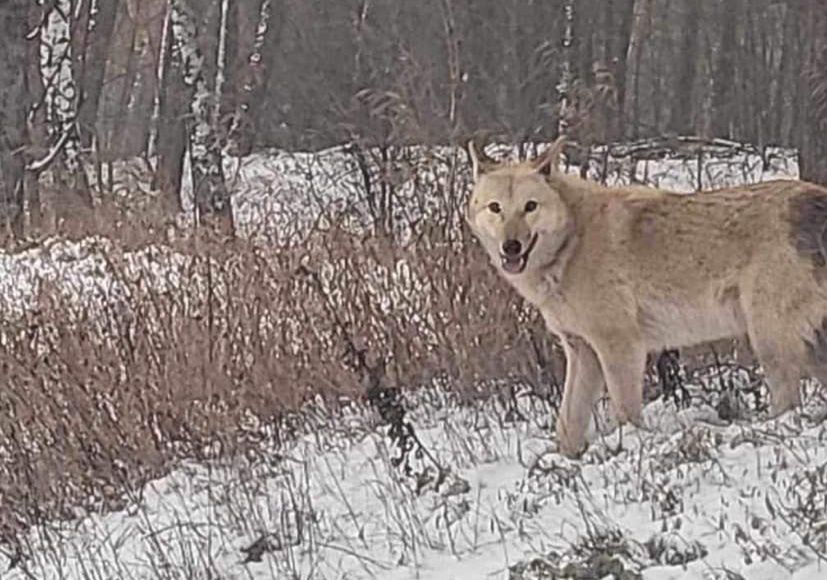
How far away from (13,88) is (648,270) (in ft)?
43.7

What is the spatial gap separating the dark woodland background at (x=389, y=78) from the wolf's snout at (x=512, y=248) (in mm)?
2077

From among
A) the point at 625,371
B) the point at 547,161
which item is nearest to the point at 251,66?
the point at 547,161

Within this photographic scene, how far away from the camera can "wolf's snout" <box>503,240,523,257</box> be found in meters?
6.75

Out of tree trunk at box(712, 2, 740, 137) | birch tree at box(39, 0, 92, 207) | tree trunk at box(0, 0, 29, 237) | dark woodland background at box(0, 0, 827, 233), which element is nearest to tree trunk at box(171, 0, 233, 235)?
dark woodland background at box(0, 0, 827, 233)

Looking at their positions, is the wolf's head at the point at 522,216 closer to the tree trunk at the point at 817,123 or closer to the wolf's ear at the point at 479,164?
the wolf's ear at the point at 479,164

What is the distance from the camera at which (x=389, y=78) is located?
62.3 feet

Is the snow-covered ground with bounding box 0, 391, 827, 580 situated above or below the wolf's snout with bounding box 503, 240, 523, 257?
below

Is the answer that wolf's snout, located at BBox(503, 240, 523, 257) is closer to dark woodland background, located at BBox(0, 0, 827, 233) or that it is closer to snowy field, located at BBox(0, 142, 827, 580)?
snowy field, located at BBox(0, 142, 827, 580)

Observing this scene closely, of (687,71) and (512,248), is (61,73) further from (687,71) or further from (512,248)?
(512,248)

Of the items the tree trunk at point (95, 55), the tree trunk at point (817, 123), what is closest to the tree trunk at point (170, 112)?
the tree trunk at point (95, 55)

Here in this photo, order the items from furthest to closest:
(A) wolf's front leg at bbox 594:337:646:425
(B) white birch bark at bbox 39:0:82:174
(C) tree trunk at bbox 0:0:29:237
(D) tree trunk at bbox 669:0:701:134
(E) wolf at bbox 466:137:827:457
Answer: (D) tree trunk at bbox 669:0:701:134
(B) white birch bark at bbox 39:0:82:174
(C) tree trunk at bbox 0:0:29:237
(A) wolf's front leg at bbox 594:337:646:425
(E) wolf at bbox 466:137:827:457

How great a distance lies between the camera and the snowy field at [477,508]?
5.04 metres

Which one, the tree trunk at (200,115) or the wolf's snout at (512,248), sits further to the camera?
the tree trunk at (200,115)

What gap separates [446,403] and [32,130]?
1355 centimetres
